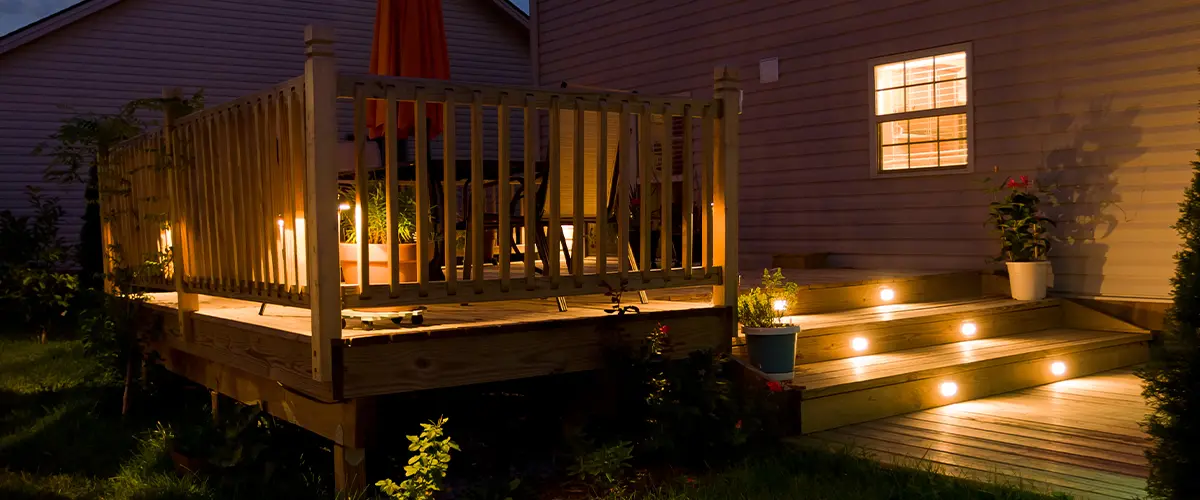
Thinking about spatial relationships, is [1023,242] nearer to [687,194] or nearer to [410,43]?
[687,194]

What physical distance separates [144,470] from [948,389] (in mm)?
3569

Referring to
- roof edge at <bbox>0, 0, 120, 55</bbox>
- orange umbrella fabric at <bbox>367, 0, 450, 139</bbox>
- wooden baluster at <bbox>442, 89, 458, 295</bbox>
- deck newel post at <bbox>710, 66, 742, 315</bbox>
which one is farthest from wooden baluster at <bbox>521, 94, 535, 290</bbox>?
roof edge at <bbox>0, 0, 120, 55</bbox>

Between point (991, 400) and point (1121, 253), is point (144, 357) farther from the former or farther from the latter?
point (1121, 253)

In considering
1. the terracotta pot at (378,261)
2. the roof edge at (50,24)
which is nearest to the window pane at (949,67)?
the terracotta pot at (378,261)

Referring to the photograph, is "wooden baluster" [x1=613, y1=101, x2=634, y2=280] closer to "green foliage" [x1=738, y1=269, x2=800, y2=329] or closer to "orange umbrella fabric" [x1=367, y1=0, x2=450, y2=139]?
"green foliage" [x1=738, y1=269, x2=800, y2=329]

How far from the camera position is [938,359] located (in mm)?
4953

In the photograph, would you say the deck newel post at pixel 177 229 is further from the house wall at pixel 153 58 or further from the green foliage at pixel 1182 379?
the house wall at pixel 153 58

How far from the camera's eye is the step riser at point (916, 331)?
481 centimetres

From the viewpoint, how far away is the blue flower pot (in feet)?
13.7

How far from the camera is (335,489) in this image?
359cm

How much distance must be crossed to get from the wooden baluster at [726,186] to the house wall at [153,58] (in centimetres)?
938

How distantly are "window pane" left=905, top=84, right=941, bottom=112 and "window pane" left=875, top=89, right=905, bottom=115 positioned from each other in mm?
52

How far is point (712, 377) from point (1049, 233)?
12.6 ft

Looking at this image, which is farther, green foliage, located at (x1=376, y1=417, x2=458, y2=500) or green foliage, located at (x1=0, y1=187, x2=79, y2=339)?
green foliage, located at (x1=0, y1=187, x2=79, y2=339)
